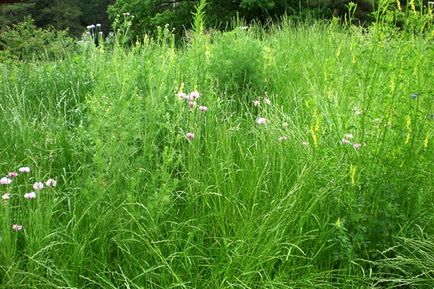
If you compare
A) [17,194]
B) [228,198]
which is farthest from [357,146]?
[17,194]

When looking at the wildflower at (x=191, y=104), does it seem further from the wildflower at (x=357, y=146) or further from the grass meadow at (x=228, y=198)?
the wildflower at (x=357, y=146)

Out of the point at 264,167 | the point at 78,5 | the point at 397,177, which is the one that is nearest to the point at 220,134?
the point at 264,167

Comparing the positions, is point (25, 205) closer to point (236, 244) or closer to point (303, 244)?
point (236, 244)

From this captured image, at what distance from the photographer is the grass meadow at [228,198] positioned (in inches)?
89.0

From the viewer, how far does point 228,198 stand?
8.20 feet

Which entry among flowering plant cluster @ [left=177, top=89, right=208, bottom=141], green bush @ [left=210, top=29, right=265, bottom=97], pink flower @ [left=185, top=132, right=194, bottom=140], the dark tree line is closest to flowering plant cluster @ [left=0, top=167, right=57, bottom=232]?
pink flower @ [left=185, top=132, right=194, bottom=140]

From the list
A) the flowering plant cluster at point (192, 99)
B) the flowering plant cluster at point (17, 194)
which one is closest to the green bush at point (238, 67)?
the flowering plant cluster at point (192, 99)

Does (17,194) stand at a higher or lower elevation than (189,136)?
lower

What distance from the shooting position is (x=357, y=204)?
2.48m

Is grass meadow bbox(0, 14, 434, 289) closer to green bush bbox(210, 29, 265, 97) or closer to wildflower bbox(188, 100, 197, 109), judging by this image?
wildflower bbox(188, 100, 197, 109)

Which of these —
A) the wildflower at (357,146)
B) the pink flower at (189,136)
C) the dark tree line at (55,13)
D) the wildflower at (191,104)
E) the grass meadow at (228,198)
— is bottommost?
the dark tree line at (55,13)

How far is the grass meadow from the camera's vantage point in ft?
7.41

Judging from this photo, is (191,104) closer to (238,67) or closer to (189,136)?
(189,136)

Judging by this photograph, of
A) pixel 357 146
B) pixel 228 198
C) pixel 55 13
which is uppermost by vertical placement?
pixel 357 146
